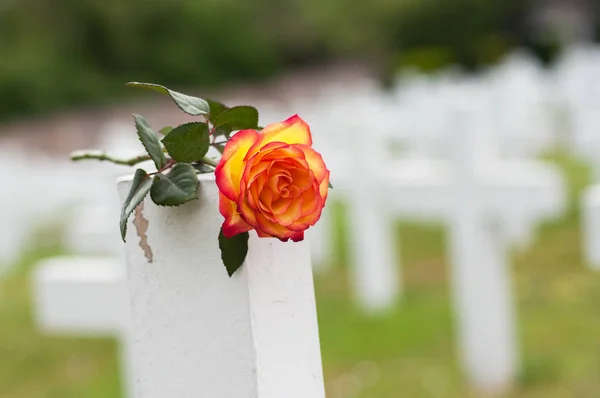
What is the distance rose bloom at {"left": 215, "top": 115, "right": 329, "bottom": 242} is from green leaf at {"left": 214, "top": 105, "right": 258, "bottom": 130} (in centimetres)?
10

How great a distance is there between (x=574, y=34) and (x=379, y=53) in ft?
20.5

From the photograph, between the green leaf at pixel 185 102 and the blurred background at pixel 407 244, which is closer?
the green leaf at pixel 185 102

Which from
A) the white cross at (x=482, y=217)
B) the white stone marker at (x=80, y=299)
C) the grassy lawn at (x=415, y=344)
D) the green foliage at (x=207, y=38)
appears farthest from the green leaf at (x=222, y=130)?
the green foliage at (x=207, y=38)

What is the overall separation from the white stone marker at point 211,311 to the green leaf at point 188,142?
5cm

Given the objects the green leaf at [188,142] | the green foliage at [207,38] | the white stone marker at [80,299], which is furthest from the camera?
the green foliage at [207,38]

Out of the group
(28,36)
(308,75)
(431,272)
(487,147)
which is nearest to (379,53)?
(308,75)

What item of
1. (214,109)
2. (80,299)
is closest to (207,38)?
(80,299)

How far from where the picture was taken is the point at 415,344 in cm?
422

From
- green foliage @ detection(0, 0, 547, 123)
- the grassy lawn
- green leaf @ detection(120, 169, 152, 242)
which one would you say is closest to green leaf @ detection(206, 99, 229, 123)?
green leaf @ detection(120, 169, 152, 242)

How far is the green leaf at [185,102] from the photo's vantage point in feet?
3.58

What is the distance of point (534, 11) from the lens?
86.6 ft

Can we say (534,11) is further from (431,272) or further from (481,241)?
(481,241)

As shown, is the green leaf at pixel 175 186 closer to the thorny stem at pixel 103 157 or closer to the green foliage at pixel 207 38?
the thorny stem at pixel 103 157

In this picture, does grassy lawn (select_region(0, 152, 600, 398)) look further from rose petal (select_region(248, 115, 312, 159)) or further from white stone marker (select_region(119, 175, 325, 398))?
rose petal (select_region(248, 115, 312, 159))
